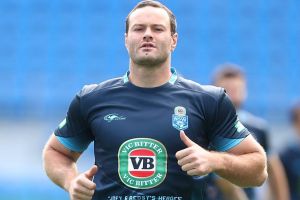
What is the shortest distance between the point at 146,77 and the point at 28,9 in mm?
11673

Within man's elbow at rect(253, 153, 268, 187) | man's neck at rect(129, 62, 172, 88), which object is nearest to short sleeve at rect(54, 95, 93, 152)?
man's neck at rect(129, 62, 172, 88)

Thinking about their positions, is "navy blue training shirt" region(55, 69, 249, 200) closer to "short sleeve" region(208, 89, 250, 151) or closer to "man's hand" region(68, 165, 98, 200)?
"short sleeve" region(208, 89, 250, 151)

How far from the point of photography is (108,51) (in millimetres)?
15516

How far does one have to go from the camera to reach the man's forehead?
181 inches

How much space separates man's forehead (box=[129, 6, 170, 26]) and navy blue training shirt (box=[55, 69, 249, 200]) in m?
0.32

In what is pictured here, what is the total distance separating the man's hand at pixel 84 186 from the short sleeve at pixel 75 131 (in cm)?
49

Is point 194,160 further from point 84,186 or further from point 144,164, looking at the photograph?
point 84,186

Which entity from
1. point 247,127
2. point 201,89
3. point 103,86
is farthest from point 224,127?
point 247,127

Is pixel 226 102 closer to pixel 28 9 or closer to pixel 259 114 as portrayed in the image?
pixel 259 114

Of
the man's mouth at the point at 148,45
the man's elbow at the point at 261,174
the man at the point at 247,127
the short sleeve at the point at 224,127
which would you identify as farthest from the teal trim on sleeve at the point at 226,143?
the man at the point at 247,127

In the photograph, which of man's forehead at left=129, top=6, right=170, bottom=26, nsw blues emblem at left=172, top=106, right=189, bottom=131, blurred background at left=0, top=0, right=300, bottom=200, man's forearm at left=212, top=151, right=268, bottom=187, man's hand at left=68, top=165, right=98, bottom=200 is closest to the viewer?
man's hand at left=68, top=165, right=98, bottom=200

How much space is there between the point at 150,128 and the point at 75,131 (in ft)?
1.56

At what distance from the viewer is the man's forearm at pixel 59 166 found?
15.4 ft

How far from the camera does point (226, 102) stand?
458 centimetres
